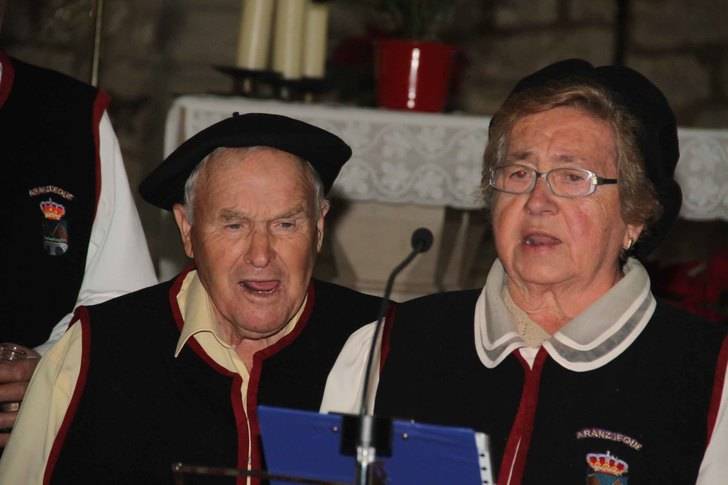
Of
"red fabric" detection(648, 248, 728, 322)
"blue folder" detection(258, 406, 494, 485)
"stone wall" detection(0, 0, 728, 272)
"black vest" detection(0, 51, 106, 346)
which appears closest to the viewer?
"blue folder" detection(258, 406, 494, 485)

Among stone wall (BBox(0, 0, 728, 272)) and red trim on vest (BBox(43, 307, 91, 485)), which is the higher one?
stone wall (BBox(0, 0, 728, 272))

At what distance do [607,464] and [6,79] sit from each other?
203 centimetres

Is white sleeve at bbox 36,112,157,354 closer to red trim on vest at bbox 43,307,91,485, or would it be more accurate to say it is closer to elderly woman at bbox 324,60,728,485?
red trim on vest at bbox 43,307,91,485

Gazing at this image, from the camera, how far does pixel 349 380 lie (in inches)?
120

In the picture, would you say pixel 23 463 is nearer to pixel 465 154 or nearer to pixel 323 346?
pixel 323 346

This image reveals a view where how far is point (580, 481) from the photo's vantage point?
2826mm

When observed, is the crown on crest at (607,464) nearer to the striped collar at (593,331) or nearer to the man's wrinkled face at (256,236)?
the striped collar at (593,331)

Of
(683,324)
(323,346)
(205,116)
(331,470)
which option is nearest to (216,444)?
(323,346)

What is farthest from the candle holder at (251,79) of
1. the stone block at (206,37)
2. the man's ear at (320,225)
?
the stone block at (206,37)

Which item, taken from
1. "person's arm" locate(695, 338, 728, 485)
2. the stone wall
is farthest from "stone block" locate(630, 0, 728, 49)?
"person's arm" locate(695, 338, 728, 485)

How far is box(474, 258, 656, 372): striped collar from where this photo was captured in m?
2.93

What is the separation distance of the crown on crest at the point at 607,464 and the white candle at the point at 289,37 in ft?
8.45

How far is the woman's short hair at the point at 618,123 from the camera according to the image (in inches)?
118

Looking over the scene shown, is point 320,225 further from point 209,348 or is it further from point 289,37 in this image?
point 289,37
